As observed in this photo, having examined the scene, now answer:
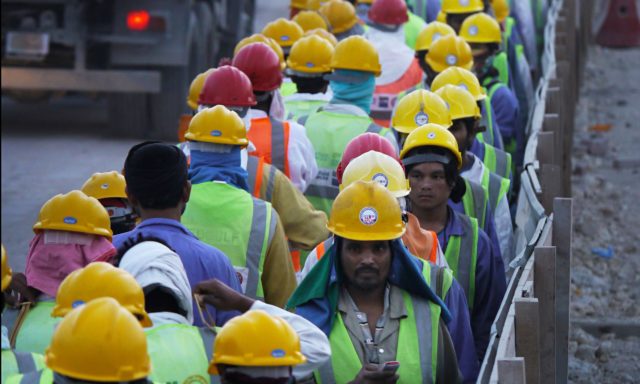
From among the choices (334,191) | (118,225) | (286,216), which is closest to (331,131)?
(334,191)

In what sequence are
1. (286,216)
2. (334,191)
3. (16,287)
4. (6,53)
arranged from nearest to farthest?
(16,287)
(286,216)
(334,191)
(6,53)

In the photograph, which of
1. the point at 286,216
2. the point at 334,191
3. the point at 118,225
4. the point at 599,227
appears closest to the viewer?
the point at 118,225


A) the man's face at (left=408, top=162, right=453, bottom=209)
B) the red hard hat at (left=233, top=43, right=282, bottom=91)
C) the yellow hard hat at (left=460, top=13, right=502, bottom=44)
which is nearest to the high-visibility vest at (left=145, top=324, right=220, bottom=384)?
the man's face at (left=408, top=162, right=453, bottom=209)

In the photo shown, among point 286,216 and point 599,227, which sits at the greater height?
point 286,216

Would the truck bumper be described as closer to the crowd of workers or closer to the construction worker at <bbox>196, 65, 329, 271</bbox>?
the crowd of workers

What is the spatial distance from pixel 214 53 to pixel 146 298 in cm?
1517

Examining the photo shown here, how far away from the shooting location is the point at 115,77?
1805 centimetres

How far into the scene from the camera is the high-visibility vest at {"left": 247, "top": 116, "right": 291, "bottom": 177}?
866cm

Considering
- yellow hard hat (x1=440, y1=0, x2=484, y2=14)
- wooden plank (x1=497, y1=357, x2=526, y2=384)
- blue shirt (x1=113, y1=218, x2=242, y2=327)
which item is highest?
yellow hard hat (x1=440, y1=0, x2=484, y2=14)

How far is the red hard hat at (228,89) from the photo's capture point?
836 cm

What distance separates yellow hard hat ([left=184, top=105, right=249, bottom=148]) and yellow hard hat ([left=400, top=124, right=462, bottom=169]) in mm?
800

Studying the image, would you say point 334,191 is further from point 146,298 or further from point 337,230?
point 146,298

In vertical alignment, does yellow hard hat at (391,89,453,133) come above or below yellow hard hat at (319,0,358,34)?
below

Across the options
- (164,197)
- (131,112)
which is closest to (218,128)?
(164,197)
